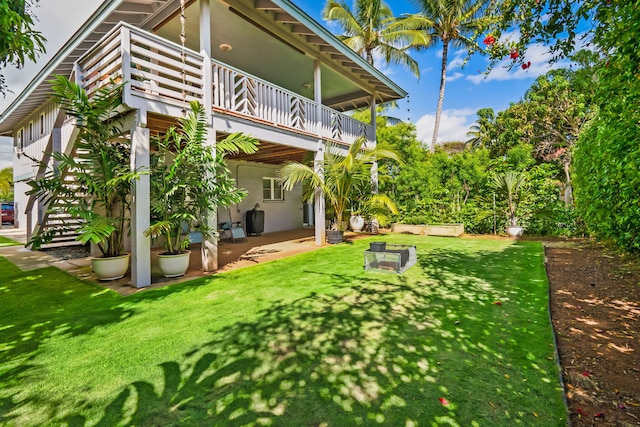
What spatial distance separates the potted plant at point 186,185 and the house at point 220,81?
345 mm

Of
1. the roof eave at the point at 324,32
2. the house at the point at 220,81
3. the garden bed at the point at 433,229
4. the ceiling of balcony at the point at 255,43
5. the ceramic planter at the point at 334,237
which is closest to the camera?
the house at the point at 220,81

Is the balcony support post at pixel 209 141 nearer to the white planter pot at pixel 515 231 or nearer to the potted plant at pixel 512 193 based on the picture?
the potted plant at pixel 512 193

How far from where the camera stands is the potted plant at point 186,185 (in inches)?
210

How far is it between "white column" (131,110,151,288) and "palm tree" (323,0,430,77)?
15.0 meters

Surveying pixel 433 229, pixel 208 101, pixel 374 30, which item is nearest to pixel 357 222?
pixel 433 229

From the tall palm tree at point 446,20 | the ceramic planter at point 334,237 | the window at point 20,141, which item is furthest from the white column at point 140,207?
the tall palm tree at point 446,20

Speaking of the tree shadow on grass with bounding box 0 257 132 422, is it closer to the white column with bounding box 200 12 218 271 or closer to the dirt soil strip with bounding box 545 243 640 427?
the white column with bounding box 200 12 218 271

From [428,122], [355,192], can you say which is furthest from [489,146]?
[428,122]

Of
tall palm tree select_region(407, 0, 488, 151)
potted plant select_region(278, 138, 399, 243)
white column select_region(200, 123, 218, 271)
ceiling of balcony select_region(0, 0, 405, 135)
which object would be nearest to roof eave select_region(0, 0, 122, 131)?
ceiling of balcony select_region(0, 0, 405, 135)

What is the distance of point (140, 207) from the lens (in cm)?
499

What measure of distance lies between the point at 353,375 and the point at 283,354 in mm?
707

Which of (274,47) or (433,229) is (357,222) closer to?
(433,229)

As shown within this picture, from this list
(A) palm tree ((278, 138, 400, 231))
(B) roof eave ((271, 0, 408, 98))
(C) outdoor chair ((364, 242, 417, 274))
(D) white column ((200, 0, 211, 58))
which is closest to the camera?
(C) outdoor chair ((364, 242, 417, 274))

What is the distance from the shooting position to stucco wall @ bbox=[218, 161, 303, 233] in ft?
37.2
